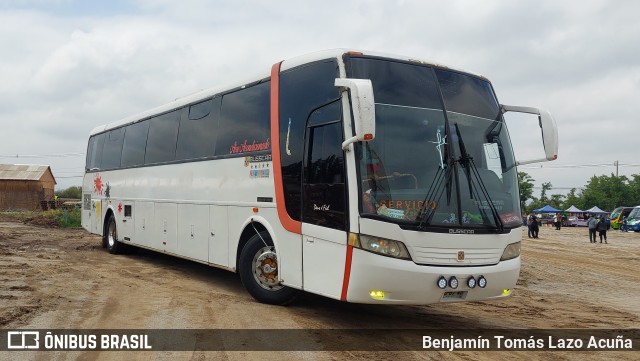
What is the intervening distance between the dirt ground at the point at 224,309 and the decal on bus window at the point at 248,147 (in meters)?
2.25

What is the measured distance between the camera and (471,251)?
6.57 metres

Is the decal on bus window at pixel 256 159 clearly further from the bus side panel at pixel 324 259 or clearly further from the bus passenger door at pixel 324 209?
the bus side panel at pixel 324 259

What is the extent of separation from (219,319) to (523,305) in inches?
207

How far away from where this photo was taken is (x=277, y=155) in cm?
787

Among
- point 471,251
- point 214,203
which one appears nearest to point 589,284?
point 471,251

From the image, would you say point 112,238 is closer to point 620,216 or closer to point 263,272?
point 263,272

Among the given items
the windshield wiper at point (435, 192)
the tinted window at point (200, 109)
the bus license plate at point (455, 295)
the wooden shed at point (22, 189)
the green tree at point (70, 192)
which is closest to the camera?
the windshield wiper at point (435, 192)

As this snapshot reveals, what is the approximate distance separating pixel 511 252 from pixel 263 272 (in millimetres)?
3464

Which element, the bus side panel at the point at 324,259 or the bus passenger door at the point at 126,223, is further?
the bus passenger door at the point at 126,223

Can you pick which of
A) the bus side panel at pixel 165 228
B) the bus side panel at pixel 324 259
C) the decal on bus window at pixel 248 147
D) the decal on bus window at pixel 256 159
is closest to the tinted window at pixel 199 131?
the decal on bus window at pixel 248 147

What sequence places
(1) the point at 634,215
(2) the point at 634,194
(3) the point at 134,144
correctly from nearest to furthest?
(3) the point at 134,144 → (1) the point at 634,215 → (2) the point at 634,194

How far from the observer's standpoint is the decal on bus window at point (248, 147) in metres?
8.27

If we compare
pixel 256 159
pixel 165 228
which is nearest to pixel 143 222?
pixel 165 228

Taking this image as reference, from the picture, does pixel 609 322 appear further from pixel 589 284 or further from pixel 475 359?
pixel 589 284
